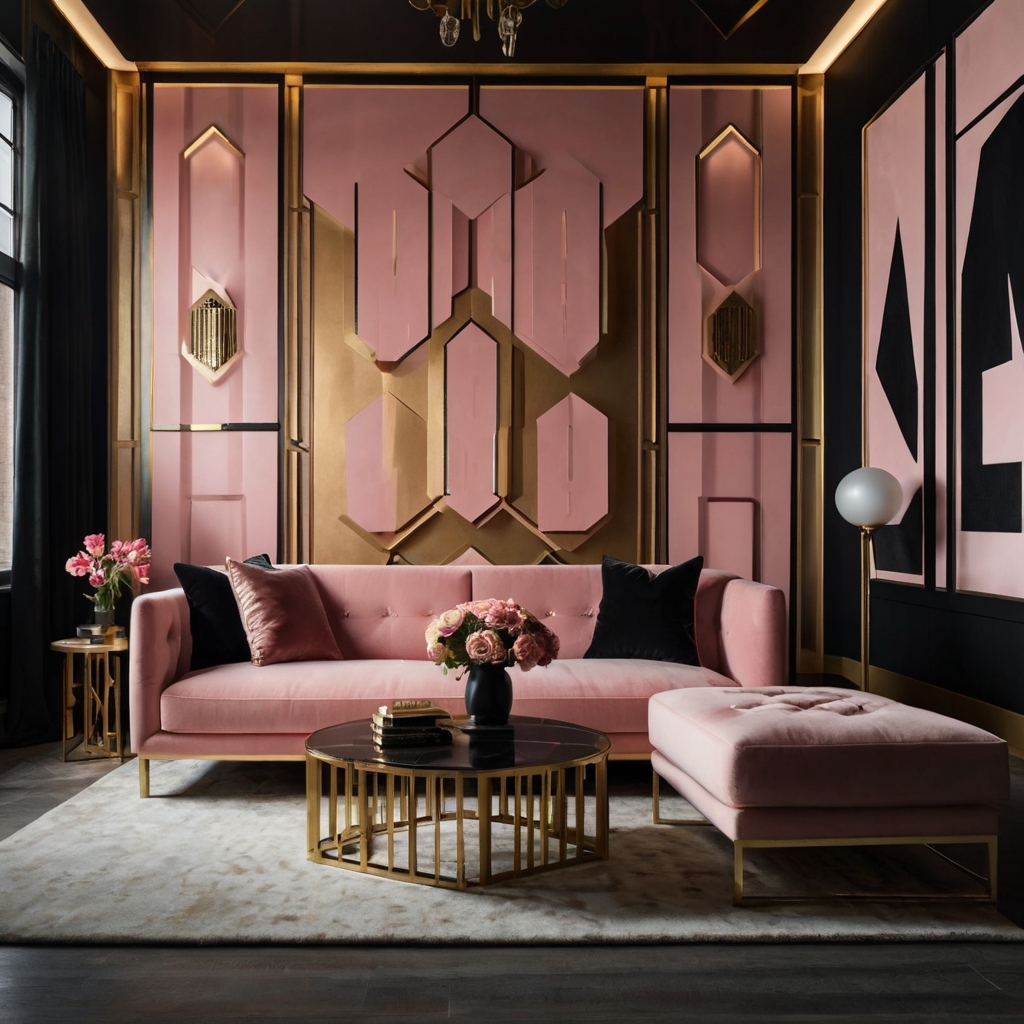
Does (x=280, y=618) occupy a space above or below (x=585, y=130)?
below

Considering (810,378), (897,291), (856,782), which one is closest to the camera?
(856,782)

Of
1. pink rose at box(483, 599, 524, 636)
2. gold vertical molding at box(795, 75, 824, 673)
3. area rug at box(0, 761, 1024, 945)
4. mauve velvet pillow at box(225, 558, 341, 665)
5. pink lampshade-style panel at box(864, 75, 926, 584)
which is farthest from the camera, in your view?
gold vertical molding at box(795, 75, 824, 673)

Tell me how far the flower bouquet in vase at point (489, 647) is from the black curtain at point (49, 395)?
2.39 m

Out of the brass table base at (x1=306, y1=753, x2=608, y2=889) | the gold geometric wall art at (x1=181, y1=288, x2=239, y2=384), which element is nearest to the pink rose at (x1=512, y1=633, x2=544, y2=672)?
the brass table base at (x1=306, y1=753, x2=608, y2=889)

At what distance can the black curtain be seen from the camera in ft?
13.9

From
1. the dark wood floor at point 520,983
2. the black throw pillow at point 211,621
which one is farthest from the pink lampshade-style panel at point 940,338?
the black throw pillow at point 211,621

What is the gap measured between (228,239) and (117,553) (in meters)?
1.89

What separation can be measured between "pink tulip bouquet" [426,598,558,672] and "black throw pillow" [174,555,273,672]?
1242 mm

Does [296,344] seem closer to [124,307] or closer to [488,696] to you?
[124,307]

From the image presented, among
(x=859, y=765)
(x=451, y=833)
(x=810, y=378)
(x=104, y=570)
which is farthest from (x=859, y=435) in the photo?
(x=104, y=570)

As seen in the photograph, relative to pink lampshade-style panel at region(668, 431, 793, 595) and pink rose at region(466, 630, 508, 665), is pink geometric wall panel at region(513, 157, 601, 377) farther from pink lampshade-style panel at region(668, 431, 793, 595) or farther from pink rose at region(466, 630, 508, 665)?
pink rose at region(466, 630, 508, 665)

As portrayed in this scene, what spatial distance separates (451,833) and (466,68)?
13.1ft

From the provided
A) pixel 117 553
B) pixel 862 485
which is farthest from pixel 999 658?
pixel 117 553

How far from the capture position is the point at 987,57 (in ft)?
12.6
